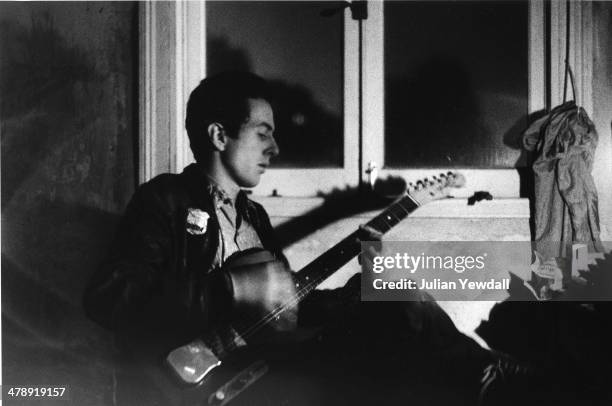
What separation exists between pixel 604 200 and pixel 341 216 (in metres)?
0.70

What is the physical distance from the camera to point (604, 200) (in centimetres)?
141

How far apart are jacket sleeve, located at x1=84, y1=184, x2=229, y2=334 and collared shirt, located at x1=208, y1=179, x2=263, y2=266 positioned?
0.31 ft

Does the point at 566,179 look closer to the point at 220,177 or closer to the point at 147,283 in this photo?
the point at 220,177

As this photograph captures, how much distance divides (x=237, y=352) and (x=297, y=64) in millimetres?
821

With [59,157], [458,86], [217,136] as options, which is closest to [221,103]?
[217,136]

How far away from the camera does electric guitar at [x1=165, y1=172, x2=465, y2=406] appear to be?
1.13m

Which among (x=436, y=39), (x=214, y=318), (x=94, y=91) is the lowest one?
(x=214, y=318)

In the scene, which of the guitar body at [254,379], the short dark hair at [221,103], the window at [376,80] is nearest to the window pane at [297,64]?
the window at [376,80]

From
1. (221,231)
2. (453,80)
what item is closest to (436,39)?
(453,80)

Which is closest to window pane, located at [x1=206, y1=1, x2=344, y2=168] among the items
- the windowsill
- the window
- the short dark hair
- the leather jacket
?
the window

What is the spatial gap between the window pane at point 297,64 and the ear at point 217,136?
248mm

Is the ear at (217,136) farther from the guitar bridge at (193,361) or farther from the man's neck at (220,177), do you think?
the guitar bridge at (193,361)

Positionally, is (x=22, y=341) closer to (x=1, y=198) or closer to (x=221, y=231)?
(x=1, y=198)

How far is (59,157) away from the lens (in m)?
1.53
